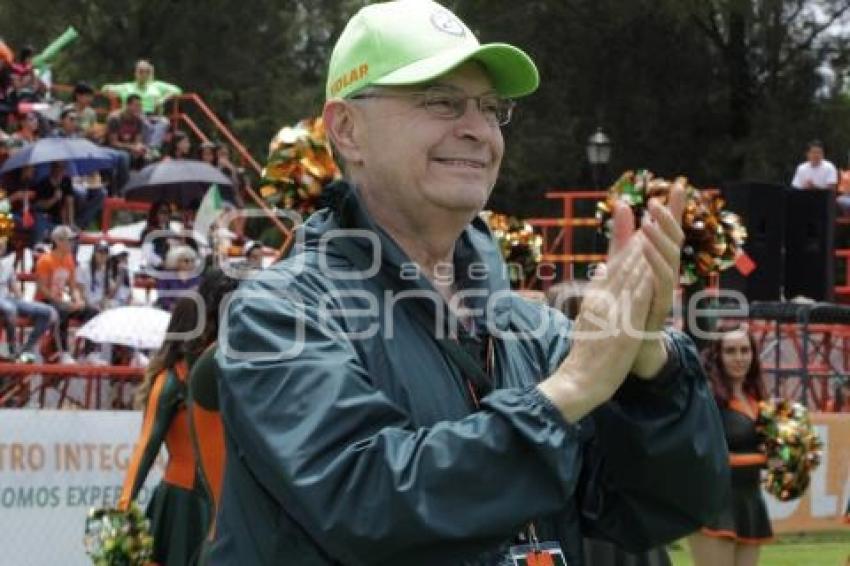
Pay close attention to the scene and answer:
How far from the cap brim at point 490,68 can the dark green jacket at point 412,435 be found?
0.70ft

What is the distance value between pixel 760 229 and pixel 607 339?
14.8 m

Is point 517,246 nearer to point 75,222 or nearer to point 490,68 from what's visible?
point 490,68

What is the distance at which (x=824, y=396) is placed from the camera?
19016mm

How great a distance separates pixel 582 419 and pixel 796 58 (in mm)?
34753

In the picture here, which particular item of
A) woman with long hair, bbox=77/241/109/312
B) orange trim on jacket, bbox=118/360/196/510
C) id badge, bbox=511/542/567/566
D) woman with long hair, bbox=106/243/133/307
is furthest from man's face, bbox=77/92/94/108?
id badge, bbox=511/542/567/566

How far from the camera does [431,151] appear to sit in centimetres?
270

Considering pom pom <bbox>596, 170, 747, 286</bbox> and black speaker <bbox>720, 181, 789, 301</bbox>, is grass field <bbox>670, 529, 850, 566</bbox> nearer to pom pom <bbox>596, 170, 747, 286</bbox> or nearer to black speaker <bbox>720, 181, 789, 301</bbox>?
black speaker <bbox>720, 181, 789, 301</bbox>

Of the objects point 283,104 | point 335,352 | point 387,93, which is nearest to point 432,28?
point 387,93

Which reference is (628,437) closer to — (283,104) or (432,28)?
(432,28)

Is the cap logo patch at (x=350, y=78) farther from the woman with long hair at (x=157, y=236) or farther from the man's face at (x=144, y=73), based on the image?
the man's face at (x=144, y=73)

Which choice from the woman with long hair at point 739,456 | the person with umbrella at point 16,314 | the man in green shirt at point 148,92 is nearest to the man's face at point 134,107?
the man in green shirt at point 148,92

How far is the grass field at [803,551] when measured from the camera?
13.5 meters

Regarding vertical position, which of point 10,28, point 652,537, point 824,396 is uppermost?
point 10,28

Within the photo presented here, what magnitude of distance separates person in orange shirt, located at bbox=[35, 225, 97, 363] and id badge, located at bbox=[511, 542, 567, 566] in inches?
504
